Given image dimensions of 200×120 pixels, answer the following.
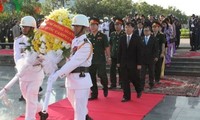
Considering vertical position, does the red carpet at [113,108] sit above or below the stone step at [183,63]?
below

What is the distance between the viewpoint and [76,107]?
466cm

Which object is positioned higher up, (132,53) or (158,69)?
(132,53)

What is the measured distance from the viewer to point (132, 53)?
23.9ft

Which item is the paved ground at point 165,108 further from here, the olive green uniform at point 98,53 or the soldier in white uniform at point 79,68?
the soldier in white uniform at point 79,68

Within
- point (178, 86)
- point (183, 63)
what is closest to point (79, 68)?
point (178, 86)

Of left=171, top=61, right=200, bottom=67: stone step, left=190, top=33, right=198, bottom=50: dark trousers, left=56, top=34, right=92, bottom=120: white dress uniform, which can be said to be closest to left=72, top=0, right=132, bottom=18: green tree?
left=190, top=33, right=198, bottom=50: dark trousers

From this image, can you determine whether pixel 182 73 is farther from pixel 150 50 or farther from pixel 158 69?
pixel 150 50

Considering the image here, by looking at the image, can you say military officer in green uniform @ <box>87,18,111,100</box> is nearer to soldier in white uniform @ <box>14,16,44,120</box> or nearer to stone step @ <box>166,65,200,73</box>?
soldier in white uniform @ <box>14,16,44,120</box>

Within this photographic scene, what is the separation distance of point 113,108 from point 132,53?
1.27 metres

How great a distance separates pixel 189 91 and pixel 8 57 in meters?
8.42

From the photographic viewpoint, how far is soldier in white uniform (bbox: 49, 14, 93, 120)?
4.53 metres

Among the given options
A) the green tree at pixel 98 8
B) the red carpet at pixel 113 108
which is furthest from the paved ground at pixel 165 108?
the green tree at pixel 98 8

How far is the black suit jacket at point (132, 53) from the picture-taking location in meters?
7.26

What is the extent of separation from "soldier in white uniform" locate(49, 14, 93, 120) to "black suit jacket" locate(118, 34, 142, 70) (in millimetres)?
2626
